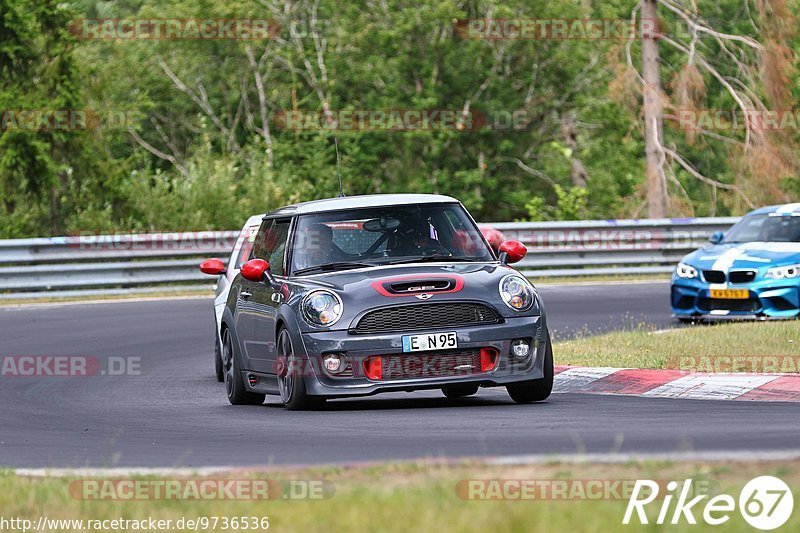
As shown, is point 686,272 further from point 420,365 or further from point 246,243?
point 420,365

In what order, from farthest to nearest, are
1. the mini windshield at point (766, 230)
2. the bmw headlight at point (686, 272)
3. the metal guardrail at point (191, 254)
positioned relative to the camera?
the metal guardrail at point (191, 254)
the mini windshield at point (766, 230)
the bmw headlight at point (686, 272)

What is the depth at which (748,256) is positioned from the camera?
18859mm

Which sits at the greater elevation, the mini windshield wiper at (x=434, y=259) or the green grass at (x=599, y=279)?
the mini windshield wiper at (x=434, y=259)

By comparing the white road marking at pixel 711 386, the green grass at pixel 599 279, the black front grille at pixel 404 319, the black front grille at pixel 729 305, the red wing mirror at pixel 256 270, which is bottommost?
the green grass at pixel 599 279

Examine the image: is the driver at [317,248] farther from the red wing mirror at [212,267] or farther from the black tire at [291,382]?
the red wing mirror at [212,267]

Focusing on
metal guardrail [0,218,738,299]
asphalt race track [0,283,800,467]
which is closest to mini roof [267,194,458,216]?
asphalt race track [0,283,800,467]

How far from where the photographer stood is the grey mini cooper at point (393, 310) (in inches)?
440

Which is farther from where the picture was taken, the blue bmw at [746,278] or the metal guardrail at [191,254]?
the metal guardrail at [191,254]

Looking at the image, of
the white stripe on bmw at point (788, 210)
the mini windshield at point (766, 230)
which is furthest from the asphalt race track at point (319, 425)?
the white stripe on bmw at point (788, 210)

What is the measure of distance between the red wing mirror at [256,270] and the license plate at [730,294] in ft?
25.5

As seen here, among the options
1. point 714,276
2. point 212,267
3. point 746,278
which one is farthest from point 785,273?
point 212,267

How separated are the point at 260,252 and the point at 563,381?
2.79 meters

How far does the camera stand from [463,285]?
446 inches

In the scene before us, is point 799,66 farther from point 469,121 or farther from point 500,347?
point 500,347
